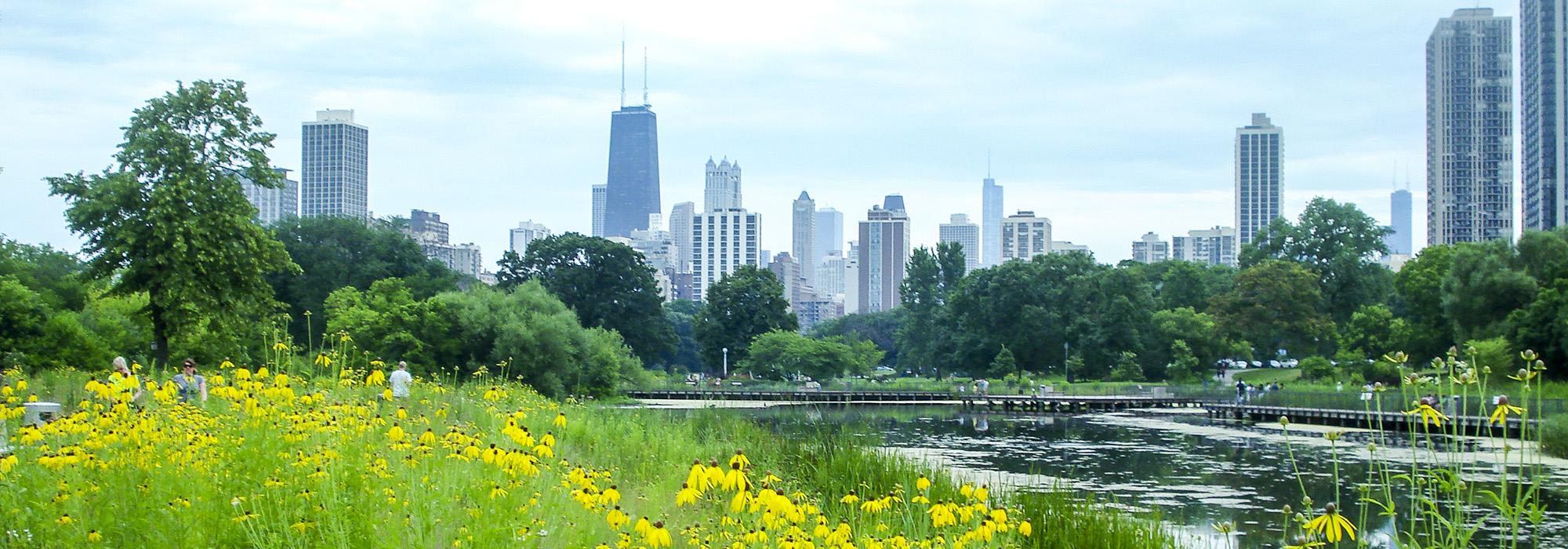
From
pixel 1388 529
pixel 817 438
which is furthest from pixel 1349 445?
pixel 817 438

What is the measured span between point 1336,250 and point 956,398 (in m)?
27.3

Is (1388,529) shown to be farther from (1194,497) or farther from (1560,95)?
(1560,95)

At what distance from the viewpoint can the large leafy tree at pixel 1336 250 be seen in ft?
222

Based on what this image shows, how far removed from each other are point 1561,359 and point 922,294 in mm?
45725

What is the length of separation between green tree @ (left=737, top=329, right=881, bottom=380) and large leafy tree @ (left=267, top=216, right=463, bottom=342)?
16372 mm

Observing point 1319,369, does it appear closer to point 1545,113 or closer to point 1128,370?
point 1128,370

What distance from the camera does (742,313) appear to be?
237ft

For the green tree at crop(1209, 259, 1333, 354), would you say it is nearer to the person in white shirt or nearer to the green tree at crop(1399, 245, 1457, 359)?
the green tree at crop(1399, 245, 1457, 359)

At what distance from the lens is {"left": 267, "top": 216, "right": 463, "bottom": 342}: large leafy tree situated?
5900 centimetres

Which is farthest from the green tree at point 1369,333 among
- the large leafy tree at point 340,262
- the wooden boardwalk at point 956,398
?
the large leafy tree at point 340,262

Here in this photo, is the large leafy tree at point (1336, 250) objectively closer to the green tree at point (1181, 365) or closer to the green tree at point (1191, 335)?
the green tree at point (1191, 335)

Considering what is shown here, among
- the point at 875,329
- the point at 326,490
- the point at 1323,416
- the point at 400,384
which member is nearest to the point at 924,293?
the point at 875,329

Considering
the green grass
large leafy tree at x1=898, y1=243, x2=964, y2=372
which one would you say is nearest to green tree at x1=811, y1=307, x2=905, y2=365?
large leafy tree at x1=898, y1=243, x2=964, y2=372

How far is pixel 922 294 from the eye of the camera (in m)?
81.9
